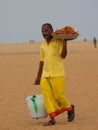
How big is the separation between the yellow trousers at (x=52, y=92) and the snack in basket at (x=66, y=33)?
2.33 ft

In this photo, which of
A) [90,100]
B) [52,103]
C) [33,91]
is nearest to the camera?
[52,103]

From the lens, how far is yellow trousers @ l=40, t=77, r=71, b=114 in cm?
945

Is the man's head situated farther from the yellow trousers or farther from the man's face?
the yellow trousers

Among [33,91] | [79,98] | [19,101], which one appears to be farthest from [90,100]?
[33,91]

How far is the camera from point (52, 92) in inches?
375

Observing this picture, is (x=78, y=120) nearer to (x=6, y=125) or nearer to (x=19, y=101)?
(x=6, y=125)

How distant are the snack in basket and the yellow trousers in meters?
0.71

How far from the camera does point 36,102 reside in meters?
9.72

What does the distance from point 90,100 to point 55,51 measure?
13.2ft

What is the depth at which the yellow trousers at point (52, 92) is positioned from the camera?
31.0 ft

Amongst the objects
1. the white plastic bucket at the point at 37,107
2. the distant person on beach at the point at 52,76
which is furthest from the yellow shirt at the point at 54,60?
the white plastic bucket at the point at 37,107

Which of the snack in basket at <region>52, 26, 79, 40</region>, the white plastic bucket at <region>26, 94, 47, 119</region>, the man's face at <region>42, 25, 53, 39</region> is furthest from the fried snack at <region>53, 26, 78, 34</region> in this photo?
the white plastic bucket at <region>26, 94, 47, 119</region>

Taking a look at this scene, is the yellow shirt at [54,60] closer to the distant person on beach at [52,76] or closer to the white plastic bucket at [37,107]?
the distant person on beach at [52,76]

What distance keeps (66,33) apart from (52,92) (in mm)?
1022
